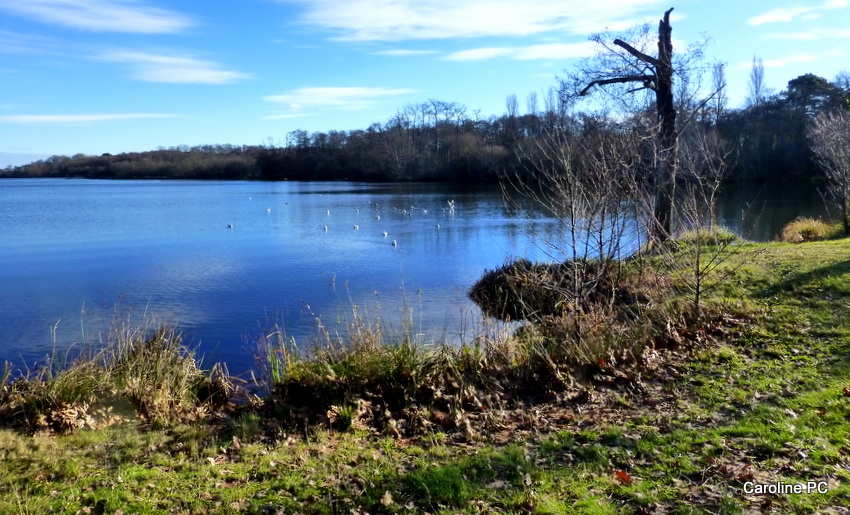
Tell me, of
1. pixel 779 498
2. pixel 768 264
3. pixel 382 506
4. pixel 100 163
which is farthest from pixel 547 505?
pixel 100 163

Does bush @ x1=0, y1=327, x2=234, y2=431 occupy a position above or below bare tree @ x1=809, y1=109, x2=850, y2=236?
below

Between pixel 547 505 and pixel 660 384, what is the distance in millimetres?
2849

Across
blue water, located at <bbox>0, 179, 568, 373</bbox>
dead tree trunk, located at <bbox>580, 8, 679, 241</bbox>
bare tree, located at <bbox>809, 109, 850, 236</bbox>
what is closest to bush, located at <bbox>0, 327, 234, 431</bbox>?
blue water, located at <bbox>0, 179, 568, 373</bbox>

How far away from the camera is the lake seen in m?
11.2

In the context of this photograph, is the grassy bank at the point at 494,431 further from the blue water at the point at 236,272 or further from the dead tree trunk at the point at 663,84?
the dead tree trunk at the point at 663,84

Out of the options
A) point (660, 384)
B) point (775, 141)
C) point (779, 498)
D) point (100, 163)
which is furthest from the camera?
point (100, 163)

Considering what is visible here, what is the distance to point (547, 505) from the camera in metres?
3.81

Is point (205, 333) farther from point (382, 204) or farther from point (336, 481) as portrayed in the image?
point (382, 204)

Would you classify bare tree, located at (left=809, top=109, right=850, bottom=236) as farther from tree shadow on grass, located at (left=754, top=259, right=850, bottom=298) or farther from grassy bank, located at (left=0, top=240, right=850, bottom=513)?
grassy bank, located at (left=0, top=240, right=850, bottom=513)

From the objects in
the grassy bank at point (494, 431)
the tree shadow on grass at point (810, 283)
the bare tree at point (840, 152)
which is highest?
the bare tree at point (840, 152)

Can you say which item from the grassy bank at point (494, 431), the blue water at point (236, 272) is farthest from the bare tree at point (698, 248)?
the blue water at point (236, 272)

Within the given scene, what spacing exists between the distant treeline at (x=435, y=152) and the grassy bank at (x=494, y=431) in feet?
21.2

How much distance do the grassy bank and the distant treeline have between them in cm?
645

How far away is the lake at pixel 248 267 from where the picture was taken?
11156 millimetres
